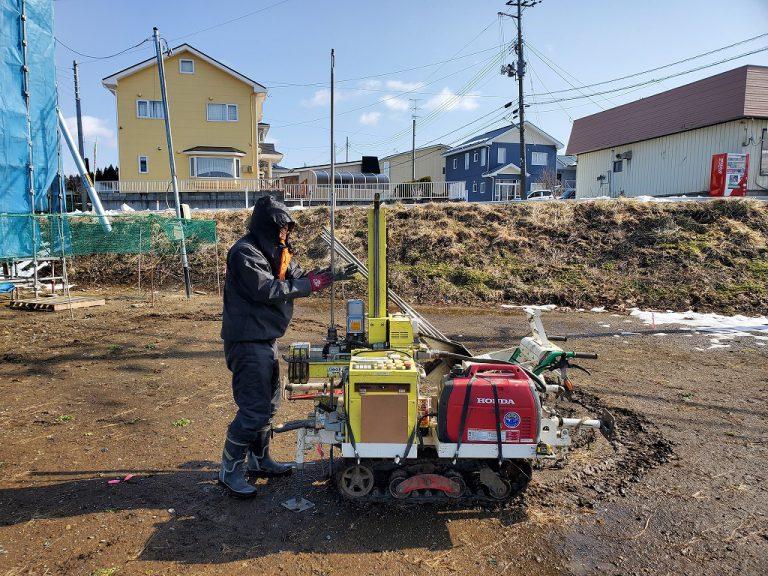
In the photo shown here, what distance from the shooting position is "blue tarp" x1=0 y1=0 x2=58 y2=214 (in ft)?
42.0

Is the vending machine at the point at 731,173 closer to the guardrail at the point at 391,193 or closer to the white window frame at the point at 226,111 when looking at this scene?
the guardrail at the point at 391,193

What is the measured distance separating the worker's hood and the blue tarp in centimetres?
1225

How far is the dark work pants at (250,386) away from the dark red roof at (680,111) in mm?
25039

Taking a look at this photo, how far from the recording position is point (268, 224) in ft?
13.4

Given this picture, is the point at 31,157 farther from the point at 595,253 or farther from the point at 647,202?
the point at 647,202

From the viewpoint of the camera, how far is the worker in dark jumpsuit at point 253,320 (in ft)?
12.7

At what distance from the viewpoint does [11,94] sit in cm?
1290

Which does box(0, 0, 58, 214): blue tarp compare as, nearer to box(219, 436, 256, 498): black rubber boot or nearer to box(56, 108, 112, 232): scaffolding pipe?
box(56, 108, 112, 232): scaffolding pipe

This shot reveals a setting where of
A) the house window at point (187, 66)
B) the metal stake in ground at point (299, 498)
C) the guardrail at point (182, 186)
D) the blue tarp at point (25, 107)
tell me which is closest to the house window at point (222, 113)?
the house window at point (187, 66)

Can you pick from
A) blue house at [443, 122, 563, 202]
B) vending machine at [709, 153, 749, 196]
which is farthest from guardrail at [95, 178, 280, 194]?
blue house at [443, 122, 563, 202]

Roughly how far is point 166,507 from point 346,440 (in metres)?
1.43

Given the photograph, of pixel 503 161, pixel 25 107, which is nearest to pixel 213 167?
pixel 25 107

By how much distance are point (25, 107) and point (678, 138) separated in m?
25.5

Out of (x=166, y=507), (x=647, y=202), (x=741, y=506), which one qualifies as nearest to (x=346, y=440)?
(x=166, y=507)
